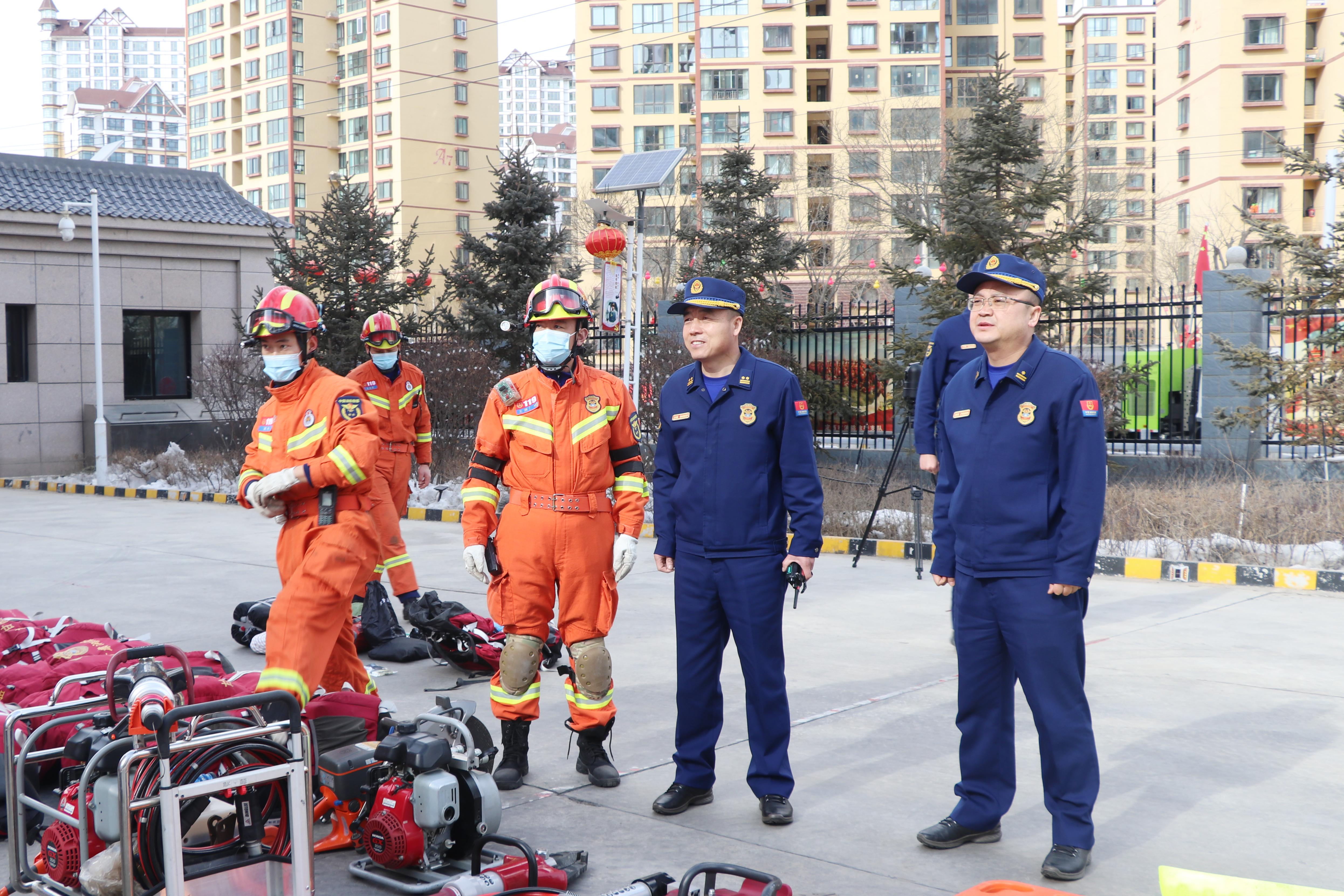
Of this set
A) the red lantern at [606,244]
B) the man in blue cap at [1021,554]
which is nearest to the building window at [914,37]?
the red lantern at [606,244]

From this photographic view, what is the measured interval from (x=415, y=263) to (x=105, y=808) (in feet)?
264

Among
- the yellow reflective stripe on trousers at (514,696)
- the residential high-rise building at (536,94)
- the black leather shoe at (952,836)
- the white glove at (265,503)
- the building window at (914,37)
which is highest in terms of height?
the residential high-rise building at (536,94)

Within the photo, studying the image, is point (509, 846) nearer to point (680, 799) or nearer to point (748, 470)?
point (680, 799)

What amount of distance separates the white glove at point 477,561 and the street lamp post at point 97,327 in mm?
17448

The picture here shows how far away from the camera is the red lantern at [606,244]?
11.2 meters

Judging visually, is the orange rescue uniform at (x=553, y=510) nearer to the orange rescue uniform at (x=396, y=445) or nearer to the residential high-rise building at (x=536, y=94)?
the orange rescue uniform at (x=396, y=445)

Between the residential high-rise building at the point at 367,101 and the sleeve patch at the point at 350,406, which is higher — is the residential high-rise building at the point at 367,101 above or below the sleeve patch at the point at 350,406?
above

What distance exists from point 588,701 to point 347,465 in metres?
1.47

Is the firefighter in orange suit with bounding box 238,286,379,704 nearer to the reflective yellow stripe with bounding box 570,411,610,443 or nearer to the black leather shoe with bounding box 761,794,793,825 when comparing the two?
the reflective yellow stripe with bounding box 570,411,610,443

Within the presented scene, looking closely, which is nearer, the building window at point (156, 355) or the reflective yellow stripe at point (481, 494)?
the reflective yellow stripe at point (481, 494)

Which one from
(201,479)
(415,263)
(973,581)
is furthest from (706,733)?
(415,263)

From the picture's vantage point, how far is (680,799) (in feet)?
15.5

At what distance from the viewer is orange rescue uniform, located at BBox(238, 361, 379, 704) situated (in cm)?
473

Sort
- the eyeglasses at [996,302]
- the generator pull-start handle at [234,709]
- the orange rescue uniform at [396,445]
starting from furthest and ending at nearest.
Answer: the orange rescue uniform at [396,445] < the eyeglasses at [996,302] < the generator pull-start handle at [234,709]
